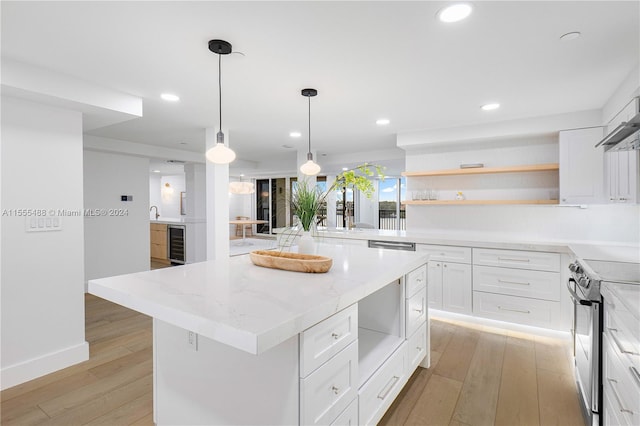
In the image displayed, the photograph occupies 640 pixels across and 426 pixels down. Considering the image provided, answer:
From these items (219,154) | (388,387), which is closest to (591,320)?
(388,387)

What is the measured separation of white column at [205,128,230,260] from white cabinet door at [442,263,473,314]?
2.69 metres

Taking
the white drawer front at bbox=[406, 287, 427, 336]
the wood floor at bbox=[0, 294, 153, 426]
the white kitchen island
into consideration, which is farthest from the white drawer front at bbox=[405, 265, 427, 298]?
the wood floor at bbox=[0, 294, 153, 426]

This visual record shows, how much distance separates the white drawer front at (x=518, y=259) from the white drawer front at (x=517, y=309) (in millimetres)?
334

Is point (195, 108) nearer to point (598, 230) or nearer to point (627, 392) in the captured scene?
point (627, 392)

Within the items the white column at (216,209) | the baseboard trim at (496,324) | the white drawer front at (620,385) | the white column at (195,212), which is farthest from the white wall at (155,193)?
the white drawer front at (620,385)

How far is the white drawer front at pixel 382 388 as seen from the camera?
1591 mm

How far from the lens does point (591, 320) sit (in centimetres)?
184

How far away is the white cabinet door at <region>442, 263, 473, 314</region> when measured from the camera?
3561 mm

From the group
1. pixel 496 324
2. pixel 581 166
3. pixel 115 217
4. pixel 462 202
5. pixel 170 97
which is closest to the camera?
pixel 170 97

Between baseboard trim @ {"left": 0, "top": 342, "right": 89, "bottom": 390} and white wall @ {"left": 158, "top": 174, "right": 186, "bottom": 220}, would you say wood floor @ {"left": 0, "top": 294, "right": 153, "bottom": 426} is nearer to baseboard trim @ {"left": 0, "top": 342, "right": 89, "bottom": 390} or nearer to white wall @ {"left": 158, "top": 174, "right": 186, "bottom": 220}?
baseboard trim @ {"left": 0, "top": 342, "right": 89, "bottom": 390}

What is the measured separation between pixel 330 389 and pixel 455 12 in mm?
1888

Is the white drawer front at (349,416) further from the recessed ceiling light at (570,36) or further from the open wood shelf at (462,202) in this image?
the open wood shelf at (462,202)

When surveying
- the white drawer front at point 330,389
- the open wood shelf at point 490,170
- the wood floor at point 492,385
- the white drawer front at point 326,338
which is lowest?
the wood floor at point 492,385

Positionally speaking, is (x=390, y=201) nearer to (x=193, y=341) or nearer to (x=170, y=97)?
(x=170, y=97)
